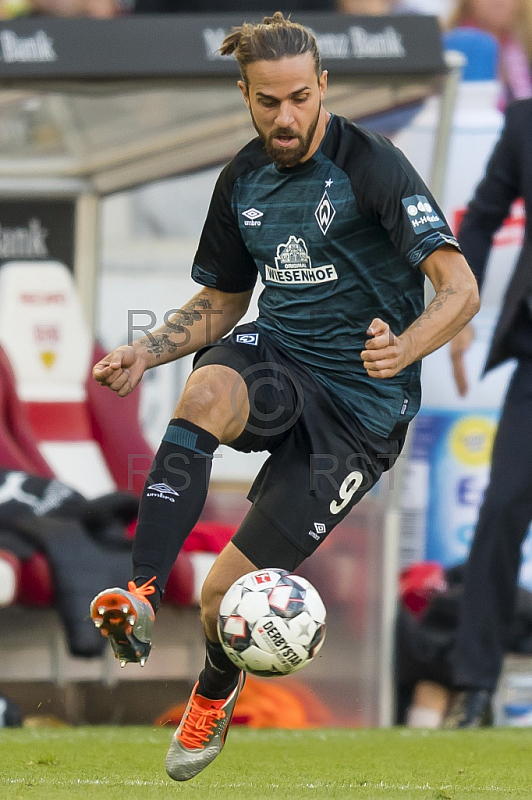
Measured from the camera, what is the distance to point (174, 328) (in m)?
4.42

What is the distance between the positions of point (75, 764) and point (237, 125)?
3.65 meters

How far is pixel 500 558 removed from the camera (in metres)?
6.00

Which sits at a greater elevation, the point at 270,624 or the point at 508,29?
the point at 508,29

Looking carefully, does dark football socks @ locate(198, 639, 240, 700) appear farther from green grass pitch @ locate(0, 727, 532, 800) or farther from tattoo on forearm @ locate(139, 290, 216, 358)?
tattoo on forearm @ locate(139, 290, 216, 358)

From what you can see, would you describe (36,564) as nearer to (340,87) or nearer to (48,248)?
(48,248)

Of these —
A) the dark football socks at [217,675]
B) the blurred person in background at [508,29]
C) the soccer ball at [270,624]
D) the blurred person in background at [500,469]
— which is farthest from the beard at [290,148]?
the blurred person in background at [508,29]

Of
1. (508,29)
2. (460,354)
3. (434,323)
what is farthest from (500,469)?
(508,29)

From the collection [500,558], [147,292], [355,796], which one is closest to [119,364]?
[355,796]

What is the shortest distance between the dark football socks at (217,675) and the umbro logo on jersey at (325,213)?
1.32 meters

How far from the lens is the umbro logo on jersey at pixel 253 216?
4262 mm

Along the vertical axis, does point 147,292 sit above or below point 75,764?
above

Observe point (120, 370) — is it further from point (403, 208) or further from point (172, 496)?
point (403, 208)

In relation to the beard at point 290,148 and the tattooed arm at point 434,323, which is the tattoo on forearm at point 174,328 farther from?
the tattooed arm at point 434,323

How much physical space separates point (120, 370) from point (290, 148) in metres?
0.80
